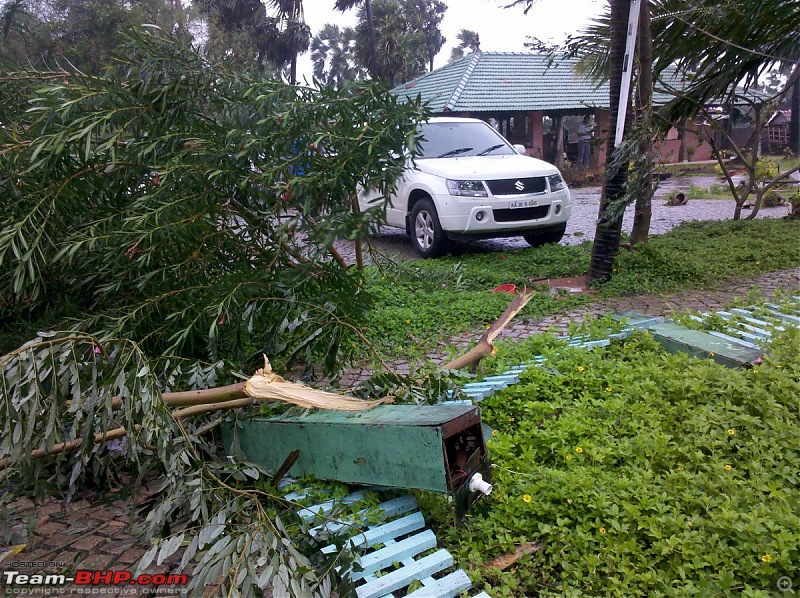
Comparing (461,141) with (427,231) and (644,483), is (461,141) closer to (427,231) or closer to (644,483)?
(427,231)

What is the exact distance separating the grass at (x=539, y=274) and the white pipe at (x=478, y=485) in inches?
82.2

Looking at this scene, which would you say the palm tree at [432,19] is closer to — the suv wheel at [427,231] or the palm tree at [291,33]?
the palm tree at [291,33]

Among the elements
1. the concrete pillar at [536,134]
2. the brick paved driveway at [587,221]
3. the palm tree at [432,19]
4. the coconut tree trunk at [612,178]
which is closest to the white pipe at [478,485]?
the brick paved driveway at [587,221]

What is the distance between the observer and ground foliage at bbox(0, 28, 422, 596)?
2584 mm

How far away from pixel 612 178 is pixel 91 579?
551 cm

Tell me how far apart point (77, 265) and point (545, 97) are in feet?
67.3

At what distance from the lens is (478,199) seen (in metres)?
7.97

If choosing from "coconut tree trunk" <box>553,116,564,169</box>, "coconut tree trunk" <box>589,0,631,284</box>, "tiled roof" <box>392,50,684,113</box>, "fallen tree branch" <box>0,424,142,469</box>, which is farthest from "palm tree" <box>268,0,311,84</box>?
"fallen tree branch" <box>0,424,142,469</box>

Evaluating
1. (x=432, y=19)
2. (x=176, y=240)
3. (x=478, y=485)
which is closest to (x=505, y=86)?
(x=176, y=240)

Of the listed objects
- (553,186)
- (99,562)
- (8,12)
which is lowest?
(99,562)

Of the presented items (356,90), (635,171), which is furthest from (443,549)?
(635,171)

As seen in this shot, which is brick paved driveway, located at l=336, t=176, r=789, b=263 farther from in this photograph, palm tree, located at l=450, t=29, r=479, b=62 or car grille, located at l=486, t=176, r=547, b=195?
palm tree, located at l=450, t=29, r=479, b=62

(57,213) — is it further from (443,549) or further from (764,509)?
(764,509)

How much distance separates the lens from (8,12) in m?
4.14
